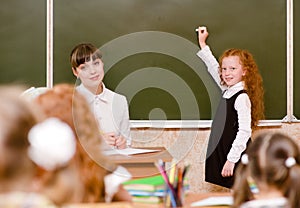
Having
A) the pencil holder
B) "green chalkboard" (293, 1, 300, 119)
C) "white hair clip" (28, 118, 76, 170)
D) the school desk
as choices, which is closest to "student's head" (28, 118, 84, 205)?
"white hair clip" (28, 118, 76, 170)

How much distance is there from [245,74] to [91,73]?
0.96 meters

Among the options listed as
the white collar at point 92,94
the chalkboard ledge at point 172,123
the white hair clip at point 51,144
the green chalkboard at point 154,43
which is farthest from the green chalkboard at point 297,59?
the white hair clip at point 51,144

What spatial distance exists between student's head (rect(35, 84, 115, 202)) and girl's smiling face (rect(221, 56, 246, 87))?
1579 mm

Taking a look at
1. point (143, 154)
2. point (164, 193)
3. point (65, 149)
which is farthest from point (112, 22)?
point (65, 149)

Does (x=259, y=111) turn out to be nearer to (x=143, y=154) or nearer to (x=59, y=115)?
(x=143, y=154)

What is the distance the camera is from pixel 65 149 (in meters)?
1.38

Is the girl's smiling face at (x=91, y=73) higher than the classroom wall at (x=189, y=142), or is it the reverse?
the girl's smiling face at (x=91, y=73)

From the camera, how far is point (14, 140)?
44.6 inches

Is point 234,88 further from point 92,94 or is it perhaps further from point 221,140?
point 92,94

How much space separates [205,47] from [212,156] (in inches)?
28.2

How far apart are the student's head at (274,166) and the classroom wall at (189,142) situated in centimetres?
171

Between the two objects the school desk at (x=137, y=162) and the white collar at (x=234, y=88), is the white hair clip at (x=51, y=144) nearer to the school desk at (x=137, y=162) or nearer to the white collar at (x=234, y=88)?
the school desk at (x=137, y=162)

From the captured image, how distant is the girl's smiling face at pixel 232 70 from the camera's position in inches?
120

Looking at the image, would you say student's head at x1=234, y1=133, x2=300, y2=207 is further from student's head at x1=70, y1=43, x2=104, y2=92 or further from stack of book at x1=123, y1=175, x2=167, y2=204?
student's head at x1=70, y1=43, x2=104, y2=92
